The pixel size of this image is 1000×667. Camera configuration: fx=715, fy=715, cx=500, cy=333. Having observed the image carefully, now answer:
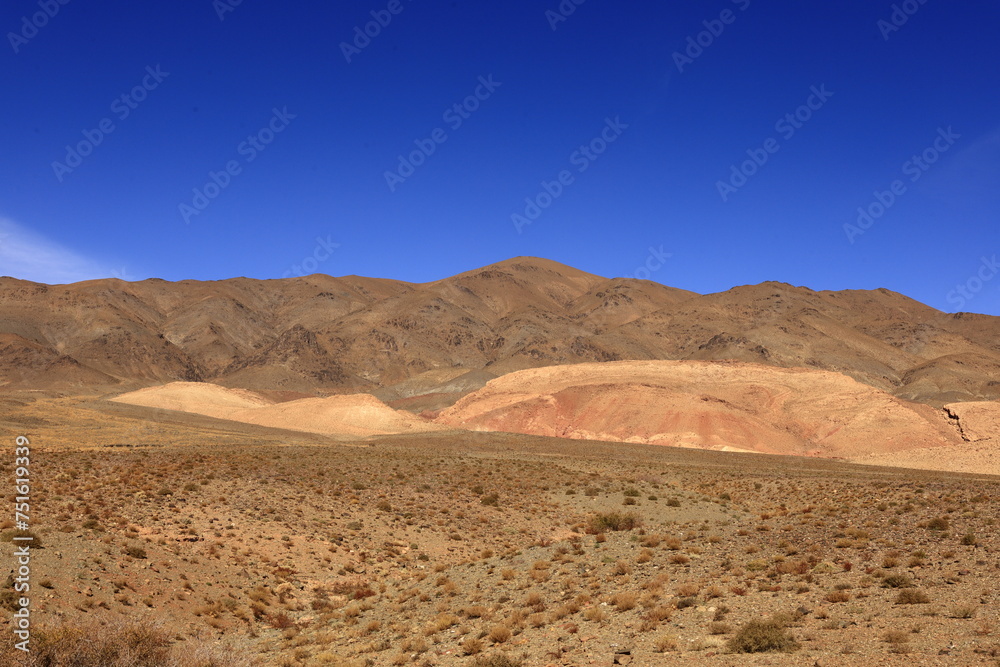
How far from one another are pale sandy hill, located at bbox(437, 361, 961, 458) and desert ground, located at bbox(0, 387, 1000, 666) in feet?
129

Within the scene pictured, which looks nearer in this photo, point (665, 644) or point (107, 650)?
A: point (107, 650)

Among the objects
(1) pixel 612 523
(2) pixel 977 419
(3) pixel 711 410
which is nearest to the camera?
(1) pixel 612 523

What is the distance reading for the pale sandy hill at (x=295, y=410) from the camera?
79625 mm

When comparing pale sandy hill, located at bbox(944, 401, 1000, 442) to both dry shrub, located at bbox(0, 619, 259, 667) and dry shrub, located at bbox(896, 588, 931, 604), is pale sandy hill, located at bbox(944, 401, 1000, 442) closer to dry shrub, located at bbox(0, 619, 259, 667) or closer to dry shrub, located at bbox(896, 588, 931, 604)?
dry shrub, located at bbox(896, 588, 931, 604)

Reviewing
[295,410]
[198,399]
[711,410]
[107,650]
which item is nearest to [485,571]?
[107,650]

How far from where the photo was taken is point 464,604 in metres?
15.7

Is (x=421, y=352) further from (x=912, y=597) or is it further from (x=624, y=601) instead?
(x=912, y=597)

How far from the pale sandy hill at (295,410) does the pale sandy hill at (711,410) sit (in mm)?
8184

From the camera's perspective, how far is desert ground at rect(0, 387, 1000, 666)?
11.3 m

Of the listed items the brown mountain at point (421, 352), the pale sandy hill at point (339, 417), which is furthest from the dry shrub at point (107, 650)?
the brown mountain at point (421, 352)

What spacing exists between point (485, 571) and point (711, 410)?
59080mm

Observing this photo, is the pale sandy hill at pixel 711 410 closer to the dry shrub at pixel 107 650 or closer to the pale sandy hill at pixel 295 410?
the pale sandy hill at pixel 295 410

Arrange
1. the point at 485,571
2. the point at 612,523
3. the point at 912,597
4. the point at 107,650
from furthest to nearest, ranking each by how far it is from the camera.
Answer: the point at 612,523, the point at 485,571, the point at 912,597, the point at 107,650

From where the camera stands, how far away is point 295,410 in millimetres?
86125
